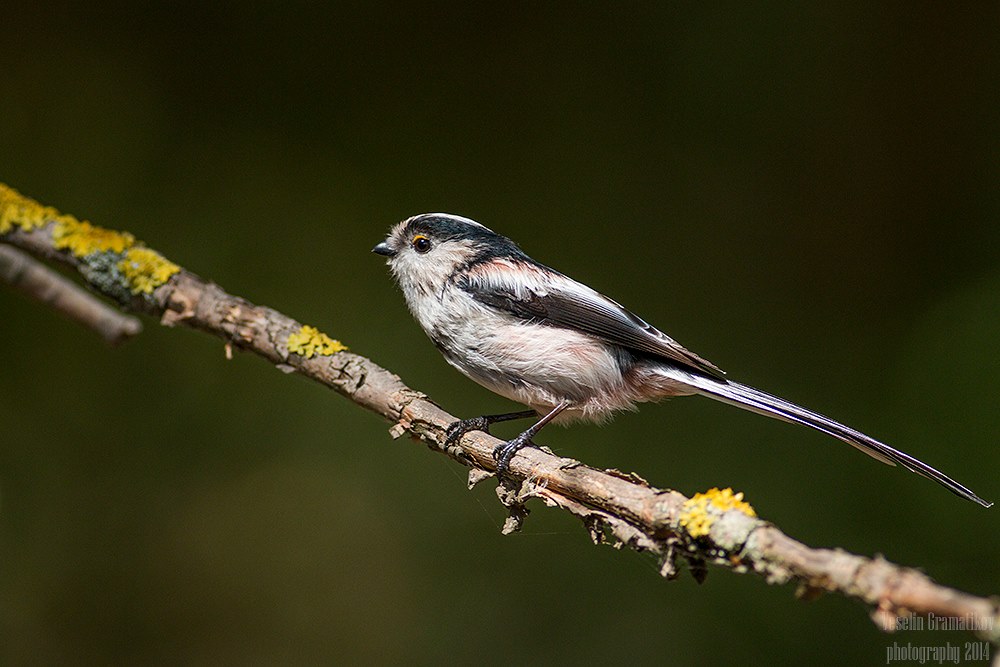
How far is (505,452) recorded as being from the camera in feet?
4.90

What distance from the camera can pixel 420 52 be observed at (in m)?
3.12

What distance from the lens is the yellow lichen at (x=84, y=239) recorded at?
Result: 1.92 metres

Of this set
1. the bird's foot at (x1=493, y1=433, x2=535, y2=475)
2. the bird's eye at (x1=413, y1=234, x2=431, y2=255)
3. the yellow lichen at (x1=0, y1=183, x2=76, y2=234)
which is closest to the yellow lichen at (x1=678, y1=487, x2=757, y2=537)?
the bird's foot at (x1=493, y1=433, x2=535, y2=475)

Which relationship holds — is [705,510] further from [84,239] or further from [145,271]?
[84,239]

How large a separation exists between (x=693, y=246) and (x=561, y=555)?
1255 millimetres

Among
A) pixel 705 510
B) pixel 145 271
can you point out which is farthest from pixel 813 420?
pixel 145 271

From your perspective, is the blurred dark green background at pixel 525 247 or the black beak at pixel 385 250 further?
the blurred dark green background at pixel 525 247

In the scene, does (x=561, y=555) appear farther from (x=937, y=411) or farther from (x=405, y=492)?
(x=937, y=411)

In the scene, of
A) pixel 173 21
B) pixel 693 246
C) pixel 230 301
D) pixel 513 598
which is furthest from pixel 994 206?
pixel 173 21

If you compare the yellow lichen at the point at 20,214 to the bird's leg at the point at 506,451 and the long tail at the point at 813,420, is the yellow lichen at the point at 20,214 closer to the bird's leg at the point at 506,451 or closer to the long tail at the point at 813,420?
the bird's leg at the point at 506,451

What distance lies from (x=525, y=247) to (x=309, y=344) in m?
1.37

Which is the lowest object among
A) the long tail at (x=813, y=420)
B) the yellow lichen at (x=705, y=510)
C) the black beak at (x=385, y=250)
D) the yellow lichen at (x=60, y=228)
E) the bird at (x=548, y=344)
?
the yellow lichen at (x=705, y=510)

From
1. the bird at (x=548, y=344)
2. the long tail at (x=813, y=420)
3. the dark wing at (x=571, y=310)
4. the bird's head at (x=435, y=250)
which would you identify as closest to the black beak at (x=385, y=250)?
the bird's head at (x=435, y=250)

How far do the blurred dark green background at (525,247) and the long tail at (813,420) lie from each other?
0.96 m
